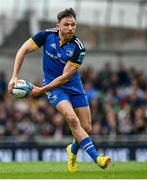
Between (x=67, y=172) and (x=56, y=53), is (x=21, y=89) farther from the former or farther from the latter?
(x=67, y=172)

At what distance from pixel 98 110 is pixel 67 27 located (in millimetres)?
10225

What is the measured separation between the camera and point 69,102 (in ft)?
→ 48.4

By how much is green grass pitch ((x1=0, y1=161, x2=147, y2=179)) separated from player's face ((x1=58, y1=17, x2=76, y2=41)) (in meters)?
2.20

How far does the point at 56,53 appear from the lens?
585 inches

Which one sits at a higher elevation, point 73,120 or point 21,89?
point 21,89

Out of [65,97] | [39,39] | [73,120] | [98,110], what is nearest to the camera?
[73,120]

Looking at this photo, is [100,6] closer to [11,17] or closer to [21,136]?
[11,17]

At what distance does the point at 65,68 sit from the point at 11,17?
1437 cm

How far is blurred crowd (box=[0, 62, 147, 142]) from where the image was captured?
23984 mm

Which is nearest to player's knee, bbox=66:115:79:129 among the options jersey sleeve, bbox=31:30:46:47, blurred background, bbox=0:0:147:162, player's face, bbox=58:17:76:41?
player's face, bbox=58:17:76:41

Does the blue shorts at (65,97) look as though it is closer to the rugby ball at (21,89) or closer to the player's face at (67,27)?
the rugby ball at (21,89)

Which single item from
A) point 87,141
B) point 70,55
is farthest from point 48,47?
point 87,141

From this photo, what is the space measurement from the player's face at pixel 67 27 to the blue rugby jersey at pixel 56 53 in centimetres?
19

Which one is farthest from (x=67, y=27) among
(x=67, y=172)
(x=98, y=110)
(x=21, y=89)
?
(x=98, y=110)
